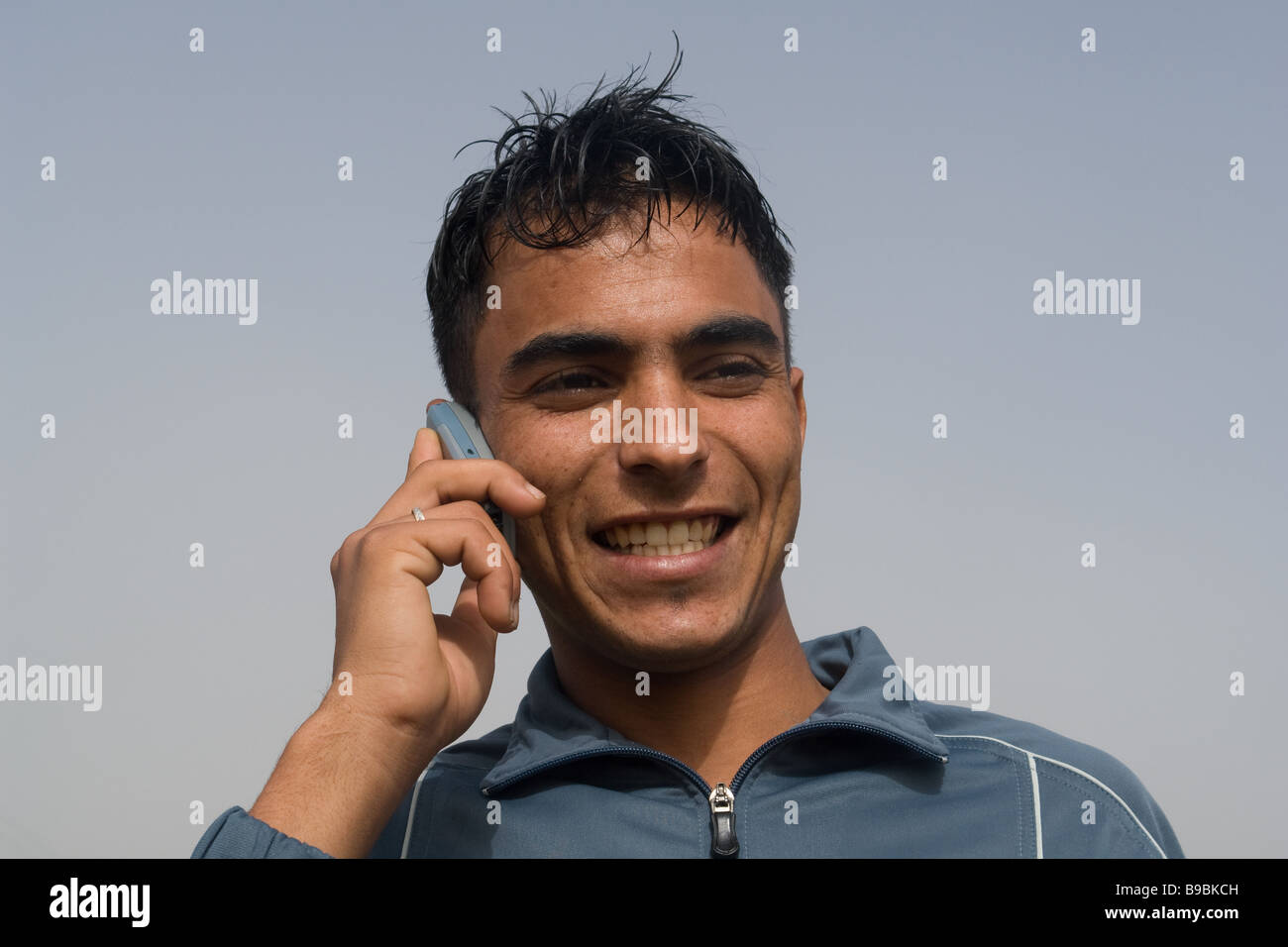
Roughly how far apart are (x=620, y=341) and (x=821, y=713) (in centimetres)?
130

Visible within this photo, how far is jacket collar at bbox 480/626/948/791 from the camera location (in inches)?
130

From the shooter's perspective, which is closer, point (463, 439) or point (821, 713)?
point (821, 713)

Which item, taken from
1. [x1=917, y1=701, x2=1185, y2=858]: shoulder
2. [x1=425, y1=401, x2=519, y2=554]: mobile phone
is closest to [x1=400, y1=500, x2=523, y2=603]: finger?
[x1=425, y1=401, x2=519, y2=554]: mobile phone

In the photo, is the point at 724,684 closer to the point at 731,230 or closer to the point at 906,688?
the point at 906,688

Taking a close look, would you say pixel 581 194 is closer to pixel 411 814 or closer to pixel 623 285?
A: pixel 623 285

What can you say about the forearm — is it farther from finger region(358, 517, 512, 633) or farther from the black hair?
the black hair

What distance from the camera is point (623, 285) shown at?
3.47 metres

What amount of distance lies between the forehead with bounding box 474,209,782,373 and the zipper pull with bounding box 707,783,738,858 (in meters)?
1.36

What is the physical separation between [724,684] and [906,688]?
0.61m

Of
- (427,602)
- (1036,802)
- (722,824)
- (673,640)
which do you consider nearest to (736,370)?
(673,640)

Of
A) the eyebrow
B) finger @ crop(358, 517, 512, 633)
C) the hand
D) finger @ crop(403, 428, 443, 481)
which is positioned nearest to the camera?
the hand

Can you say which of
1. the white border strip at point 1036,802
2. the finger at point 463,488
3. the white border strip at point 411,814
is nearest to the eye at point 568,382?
the finger at point 463,488
